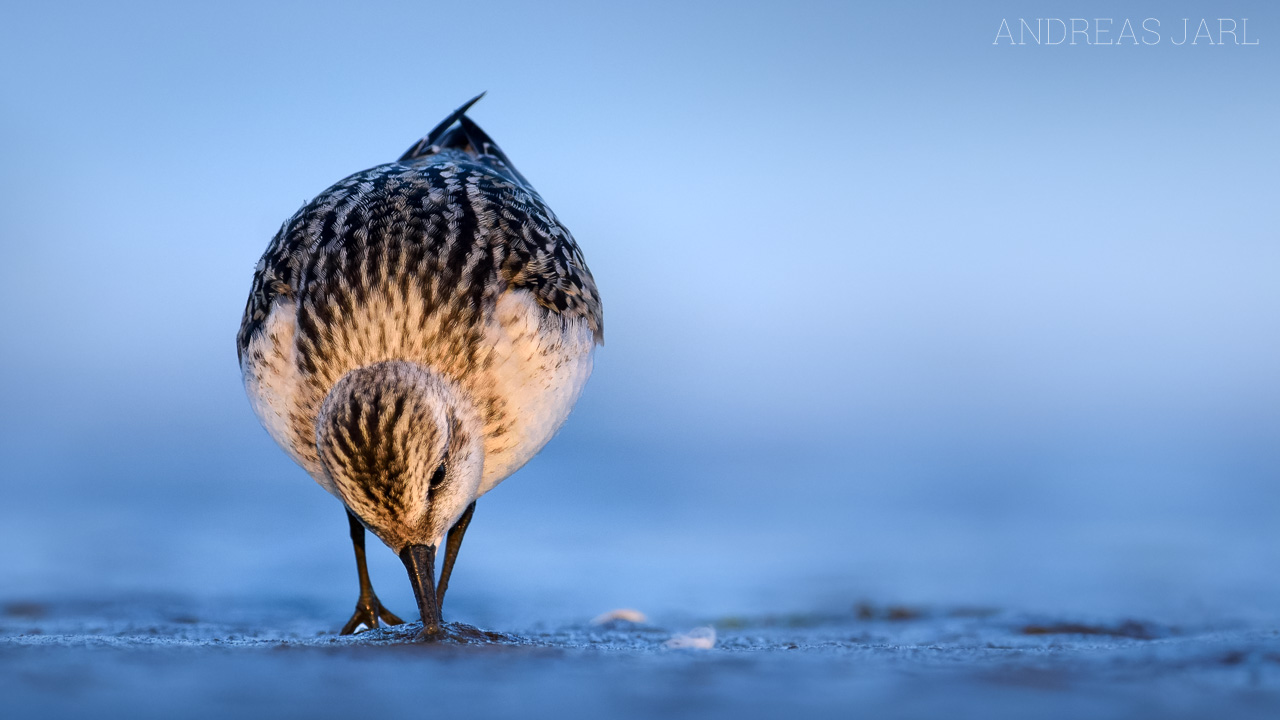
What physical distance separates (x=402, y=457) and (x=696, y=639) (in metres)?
1.70

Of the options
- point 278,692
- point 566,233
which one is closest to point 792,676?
point 278,692

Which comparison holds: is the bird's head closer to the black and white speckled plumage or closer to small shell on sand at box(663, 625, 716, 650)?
the black and white speckled plumage

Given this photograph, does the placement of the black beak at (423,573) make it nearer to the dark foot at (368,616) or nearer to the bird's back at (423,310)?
the bird's back at (423,310)

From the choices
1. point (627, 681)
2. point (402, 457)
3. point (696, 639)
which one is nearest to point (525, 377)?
point (402, 457)

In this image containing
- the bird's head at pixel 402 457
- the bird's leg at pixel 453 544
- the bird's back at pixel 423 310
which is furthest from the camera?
the bird's leg at pixel 453 544

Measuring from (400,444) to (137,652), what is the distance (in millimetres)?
1333

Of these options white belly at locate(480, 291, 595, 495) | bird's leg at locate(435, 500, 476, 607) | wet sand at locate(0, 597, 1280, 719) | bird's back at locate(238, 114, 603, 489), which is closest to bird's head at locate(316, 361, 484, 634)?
bird's back at locate(238, 114, 603, 489)

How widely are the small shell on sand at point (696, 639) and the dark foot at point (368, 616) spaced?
195 cm

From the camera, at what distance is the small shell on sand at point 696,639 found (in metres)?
4.52

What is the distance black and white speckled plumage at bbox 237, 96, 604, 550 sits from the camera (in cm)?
425

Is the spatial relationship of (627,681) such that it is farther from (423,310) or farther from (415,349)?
(423,310)

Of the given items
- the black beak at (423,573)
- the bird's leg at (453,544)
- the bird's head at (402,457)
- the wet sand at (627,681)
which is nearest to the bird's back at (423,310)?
the bird's head at (402,457)

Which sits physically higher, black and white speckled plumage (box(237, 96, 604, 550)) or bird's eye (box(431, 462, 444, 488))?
black and white speckled plumage (box(237, 96, 604, 550))

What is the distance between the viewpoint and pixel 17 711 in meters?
2.30
